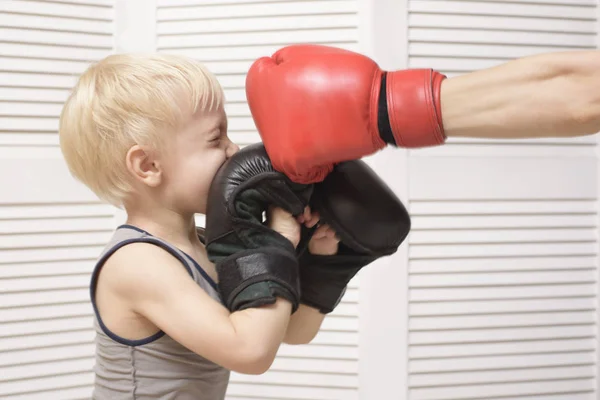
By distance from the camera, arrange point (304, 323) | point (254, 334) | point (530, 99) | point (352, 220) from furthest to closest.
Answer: point (304, 323)
point (352, 220)
point (254, 334)
point (530, 99)

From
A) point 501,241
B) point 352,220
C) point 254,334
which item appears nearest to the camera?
point 254,334

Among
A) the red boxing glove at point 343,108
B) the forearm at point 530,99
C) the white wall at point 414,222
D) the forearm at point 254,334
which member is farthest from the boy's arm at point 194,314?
the white wall at point 414,222

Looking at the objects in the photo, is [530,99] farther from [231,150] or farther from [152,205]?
[152,205]

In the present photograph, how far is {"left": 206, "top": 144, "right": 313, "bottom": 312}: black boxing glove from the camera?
910 mm

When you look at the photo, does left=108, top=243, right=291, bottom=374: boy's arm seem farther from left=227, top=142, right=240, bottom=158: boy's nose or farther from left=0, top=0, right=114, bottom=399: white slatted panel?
left=0, top=0, right=114, bottom=399: white slatted panel

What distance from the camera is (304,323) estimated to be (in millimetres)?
1191

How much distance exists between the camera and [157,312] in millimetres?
943

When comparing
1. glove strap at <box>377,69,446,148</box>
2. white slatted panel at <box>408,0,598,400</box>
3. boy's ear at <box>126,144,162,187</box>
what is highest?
glove strap at <box>377,69,446,148</box>

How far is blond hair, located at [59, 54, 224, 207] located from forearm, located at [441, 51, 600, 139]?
1.33 feet

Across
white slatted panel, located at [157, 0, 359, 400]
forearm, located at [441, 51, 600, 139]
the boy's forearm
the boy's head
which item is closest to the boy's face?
the boy's head

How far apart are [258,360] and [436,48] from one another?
141 centimetres

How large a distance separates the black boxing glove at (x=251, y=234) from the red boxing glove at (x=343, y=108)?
49mm

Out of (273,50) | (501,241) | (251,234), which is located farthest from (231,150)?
(501,241)

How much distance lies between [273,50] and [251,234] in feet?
3.85
